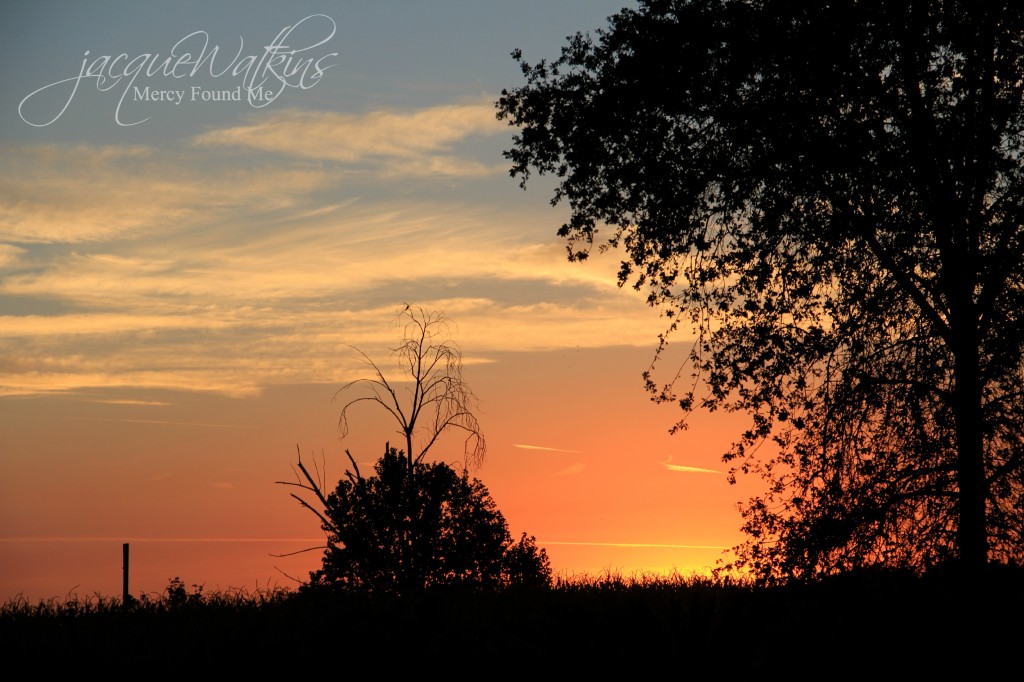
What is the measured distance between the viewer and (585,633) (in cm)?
1079

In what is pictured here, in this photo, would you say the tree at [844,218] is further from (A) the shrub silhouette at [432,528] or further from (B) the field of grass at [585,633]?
(A) the shrub silhouette at [432,528]

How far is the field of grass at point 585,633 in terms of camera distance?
34.9 feet

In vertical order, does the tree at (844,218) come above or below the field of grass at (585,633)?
above

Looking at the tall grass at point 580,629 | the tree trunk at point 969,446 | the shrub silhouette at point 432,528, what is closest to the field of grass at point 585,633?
the tall grass at point 580,629

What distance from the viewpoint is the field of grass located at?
419 inches

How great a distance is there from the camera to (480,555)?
3772cm

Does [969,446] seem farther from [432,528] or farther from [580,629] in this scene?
[432,528]

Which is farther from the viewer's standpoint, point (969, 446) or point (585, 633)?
point (969, 446)

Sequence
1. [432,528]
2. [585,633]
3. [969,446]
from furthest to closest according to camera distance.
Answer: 1. [432,528]
2. [969,446]
3. [585,633]

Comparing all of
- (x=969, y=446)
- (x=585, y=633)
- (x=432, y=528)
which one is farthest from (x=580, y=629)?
(x=432, y=528)

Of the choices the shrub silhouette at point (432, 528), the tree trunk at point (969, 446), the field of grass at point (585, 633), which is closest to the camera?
the field of grass at point (585, 633)

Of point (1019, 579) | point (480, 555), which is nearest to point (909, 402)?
point (1019, 579)

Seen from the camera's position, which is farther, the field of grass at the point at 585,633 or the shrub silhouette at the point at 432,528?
the shrub silhouette at the point at 432,528

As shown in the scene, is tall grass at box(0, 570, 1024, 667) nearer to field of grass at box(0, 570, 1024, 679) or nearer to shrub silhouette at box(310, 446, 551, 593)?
field of grass at box(0, 570, 1024, 679)
